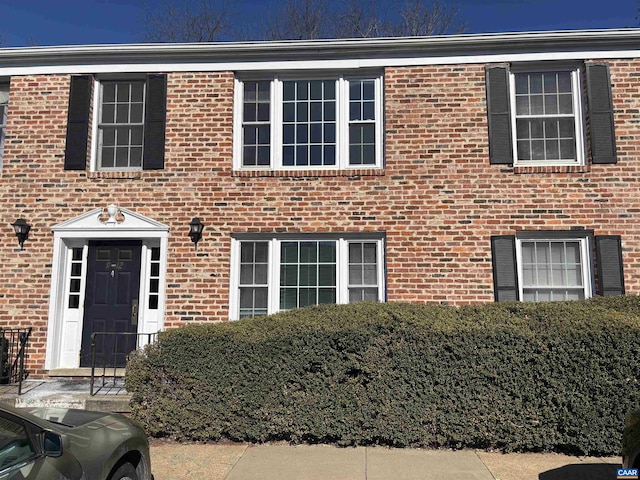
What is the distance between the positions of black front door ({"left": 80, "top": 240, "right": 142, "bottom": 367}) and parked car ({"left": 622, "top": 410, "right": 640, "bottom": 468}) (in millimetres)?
7157

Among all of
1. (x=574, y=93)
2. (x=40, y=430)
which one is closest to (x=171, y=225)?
(x=40, y=430)

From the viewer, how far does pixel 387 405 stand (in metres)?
5.86

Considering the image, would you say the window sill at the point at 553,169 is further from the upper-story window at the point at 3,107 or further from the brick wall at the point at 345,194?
the upper-story window at the point at 3,107

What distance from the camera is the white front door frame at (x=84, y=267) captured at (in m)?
8.49

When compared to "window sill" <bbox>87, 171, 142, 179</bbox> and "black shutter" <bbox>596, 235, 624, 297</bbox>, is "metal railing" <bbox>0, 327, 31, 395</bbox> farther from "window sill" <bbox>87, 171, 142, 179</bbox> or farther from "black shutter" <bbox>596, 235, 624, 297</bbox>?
"black shutter" <bbox>596, 235, 624, 297</bbox>

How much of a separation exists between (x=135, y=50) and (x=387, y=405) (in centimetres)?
731

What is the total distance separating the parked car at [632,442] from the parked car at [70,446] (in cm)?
394

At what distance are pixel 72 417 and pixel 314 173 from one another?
5637 millimetres

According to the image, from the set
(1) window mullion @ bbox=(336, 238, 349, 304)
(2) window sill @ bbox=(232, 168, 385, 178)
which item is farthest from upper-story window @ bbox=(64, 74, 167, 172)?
(1) window mullion @ bbox=(336, 238, 349, 304)

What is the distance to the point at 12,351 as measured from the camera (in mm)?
8172

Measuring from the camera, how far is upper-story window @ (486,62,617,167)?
27.2ft

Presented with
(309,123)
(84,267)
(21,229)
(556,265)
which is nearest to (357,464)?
(556,265)

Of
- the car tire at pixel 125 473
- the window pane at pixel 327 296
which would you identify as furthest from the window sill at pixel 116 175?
the car tire at pixel 125 473

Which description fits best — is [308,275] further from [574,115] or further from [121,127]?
[574,115]
